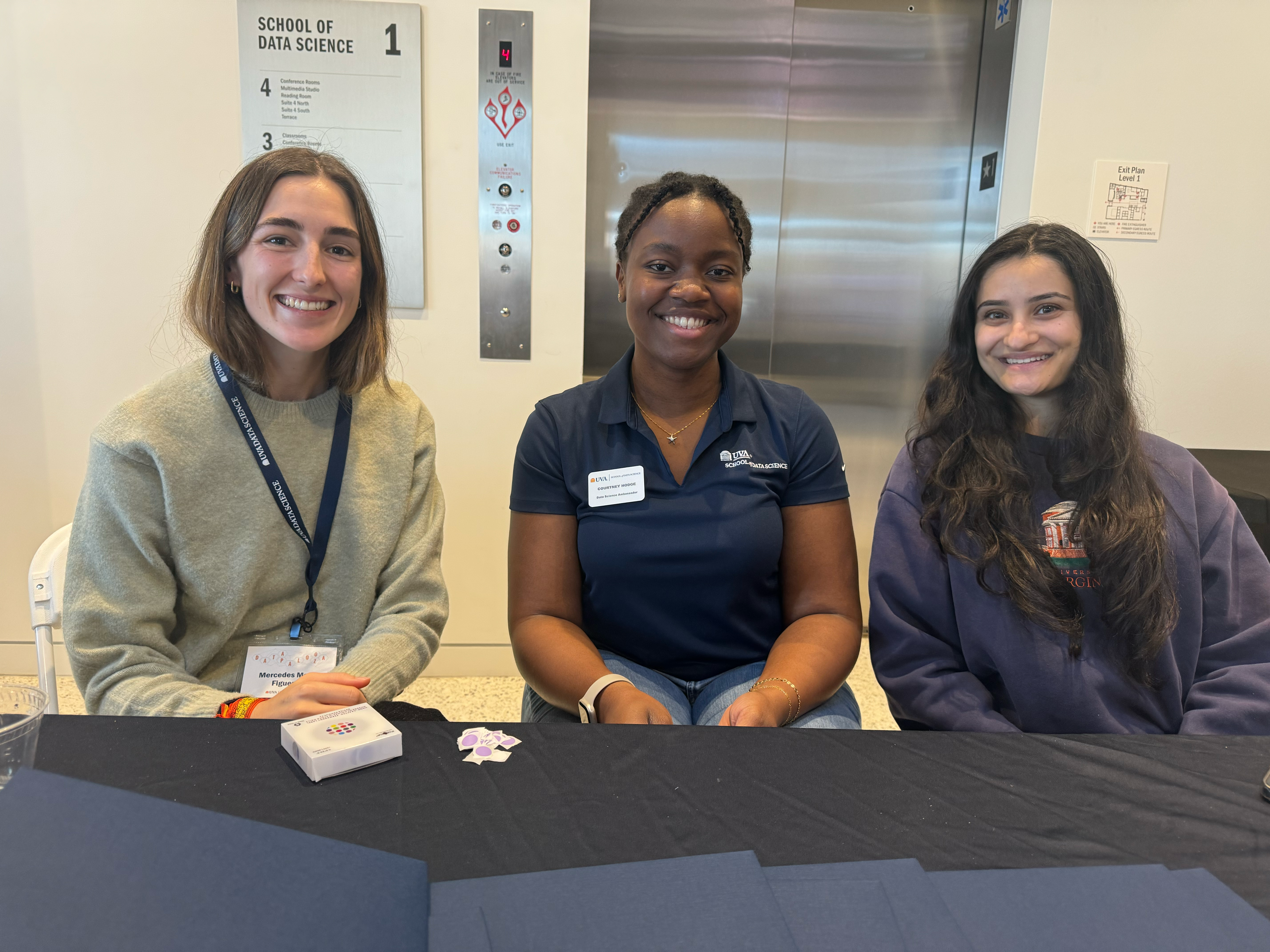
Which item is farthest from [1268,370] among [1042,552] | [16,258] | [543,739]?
[16,258]

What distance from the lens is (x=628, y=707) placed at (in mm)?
1265

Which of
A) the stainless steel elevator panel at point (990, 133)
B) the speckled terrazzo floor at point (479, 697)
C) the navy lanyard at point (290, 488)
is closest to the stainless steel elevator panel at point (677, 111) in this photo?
the stainless steel elevator panel at point (990, 133)

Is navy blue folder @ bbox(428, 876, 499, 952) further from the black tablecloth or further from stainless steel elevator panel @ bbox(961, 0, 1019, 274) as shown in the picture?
stainless steel elevator panel @ bbox(961, 0, 1019, 274)

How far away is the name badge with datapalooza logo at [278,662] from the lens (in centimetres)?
134

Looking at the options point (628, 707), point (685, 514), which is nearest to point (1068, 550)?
point (685, 514)

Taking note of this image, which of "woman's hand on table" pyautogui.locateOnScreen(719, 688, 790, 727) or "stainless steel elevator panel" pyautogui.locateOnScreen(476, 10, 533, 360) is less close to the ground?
"stainless steel elevator panel" pyautogui.locateOnScreen(476, 10, 533, 360)

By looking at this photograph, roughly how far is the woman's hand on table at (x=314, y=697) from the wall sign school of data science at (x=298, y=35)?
89.1 inches

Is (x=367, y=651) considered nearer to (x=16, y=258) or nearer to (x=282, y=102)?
(x=282, y=102)

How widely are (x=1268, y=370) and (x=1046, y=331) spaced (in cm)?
216

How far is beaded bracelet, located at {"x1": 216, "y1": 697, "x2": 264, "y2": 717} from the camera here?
3.82 ft

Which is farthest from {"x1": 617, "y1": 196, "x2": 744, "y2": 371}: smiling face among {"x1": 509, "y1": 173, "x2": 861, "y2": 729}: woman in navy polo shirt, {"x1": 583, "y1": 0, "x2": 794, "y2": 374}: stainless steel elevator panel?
{"x1": 583, "y1": 0, "x2": 794, "y2": 374}: stainless steel elevator panel

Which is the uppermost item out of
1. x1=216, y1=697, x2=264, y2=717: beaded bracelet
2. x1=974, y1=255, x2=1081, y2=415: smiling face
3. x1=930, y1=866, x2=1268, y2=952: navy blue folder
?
x1=974, y1=255, x2=1081, y2=415: smiling face

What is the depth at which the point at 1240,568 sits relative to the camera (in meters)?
1.37

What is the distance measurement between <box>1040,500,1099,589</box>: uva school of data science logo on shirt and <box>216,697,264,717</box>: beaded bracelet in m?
1.28
